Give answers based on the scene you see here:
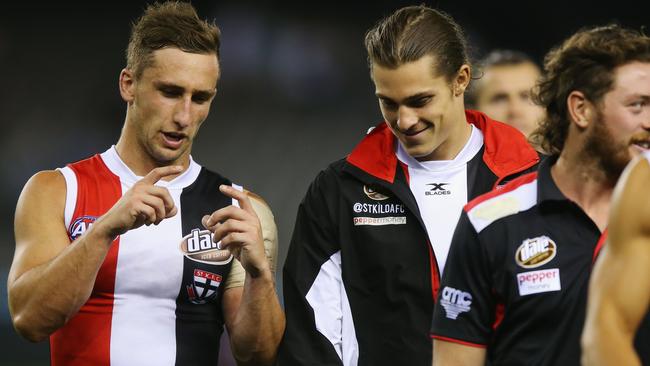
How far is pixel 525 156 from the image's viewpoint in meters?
3.59

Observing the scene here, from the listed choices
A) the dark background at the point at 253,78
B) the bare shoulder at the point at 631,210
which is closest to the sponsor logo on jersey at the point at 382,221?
the bare shoulder at the point at 631,210

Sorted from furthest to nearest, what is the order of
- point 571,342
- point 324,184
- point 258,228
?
1. point 324,184
2. point 258,228
3. point 571,342

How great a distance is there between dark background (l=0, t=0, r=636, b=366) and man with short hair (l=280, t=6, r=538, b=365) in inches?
192

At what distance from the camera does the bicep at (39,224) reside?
3430 millimetres

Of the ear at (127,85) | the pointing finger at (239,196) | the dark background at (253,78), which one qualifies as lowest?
the pointing finger at (239,196)

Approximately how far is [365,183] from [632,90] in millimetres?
926

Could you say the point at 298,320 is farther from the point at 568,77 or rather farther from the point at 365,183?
the point at 568,77

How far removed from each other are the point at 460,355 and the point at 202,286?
96 centimetres

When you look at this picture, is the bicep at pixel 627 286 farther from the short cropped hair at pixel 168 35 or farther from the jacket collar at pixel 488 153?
the short cropped hair at pixel 168 35

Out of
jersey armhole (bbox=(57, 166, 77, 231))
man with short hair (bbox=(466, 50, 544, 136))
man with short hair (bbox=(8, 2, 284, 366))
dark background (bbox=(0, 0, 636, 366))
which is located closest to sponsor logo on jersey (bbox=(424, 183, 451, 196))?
man with short hair (bbox=(8, 2, 284, 366))

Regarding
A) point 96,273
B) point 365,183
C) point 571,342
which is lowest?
point 571,342

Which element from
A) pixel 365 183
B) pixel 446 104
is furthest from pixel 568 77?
pixel 365 183

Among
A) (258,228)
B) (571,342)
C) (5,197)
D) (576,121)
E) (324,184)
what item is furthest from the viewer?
(5,197)

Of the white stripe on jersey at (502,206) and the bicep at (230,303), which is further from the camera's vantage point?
the bicep at (230,303)
